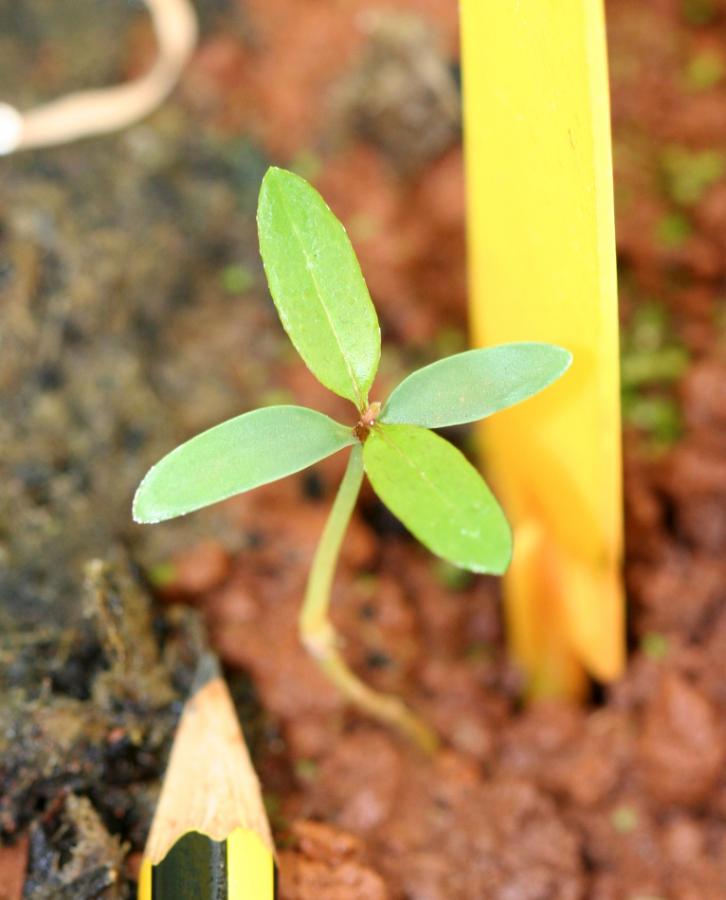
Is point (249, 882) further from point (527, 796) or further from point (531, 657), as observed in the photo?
point (531, 657)

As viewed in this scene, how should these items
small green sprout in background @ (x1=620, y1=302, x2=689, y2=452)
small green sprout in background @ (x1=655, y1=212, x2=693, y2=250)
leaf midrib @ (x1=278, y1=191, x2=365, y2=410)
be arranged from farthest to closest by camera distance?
small green sprout in background @ (x1=655, y1=212, x2=693, y2=250), small green sprout in background @ (x1=620, y1=302, x2=689, y2=452), leaf midrib @ (x1=278, y1=191, x2=365, y2=410)

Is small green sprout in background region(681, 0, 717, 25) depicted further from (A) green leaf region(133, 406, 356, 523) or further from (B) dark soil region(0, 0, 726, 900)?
(A) green leaf region(133, 406, 356, 523)

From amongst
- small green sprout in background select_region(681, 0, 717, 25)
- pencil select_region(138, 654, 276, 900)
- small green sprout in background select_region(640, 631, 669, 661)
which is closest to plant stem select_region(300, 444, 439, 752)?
pencil select_region(138, 654, 276, 900)

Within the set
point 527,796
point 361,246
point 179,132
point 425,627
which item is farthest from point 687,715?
point 179,132

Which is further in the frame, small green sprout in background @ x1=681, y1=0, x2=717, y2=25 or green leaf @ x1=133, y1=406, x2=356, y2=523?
small green sprout in background @ x1=681, y1=0, x2=717, y2=25

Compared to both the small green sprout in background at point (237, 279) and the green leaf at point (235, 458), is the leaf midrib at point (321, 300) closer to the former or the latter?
the green leaf at point (235, 458)

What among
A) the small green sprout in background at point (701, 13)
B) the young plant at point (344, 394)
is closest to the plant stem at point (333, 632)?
the young plant at point (344, 394)
